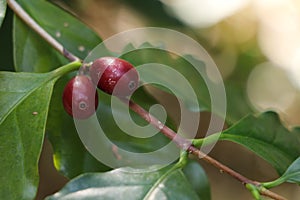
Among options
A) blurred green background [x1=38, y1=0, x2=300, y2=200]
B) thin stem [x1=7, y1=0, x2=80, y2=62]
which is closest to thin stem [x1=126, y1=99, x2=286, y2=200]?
thin stem [x1=7, y1=0, x2=80, y2=62]

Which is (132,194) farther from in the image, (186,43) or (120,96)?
(186,43)

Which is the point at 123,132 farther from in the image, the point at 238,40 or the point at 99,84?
the point at 238,40

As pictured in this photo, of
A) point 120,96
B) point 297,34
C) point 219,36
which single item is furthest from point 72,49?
point 297,34

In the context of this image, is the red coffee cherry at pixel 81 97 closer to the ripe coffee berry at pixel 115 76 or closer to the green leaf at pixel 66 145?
the ripe coffee berry at pixel 115 76

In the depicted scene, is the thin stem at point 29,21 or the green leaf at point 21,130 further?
the thin stem at point 29,21

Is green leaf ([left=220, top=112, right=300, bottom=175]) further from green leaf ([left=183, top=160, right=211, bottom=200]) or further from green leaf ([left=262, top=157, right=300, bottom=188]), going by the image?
green leaf ([left=183, top=160, right=211, bottom=200])

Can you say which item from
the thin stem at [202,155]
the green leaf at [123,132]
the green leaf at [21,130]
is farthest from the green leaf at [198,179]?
the green leaf at [21,130]
